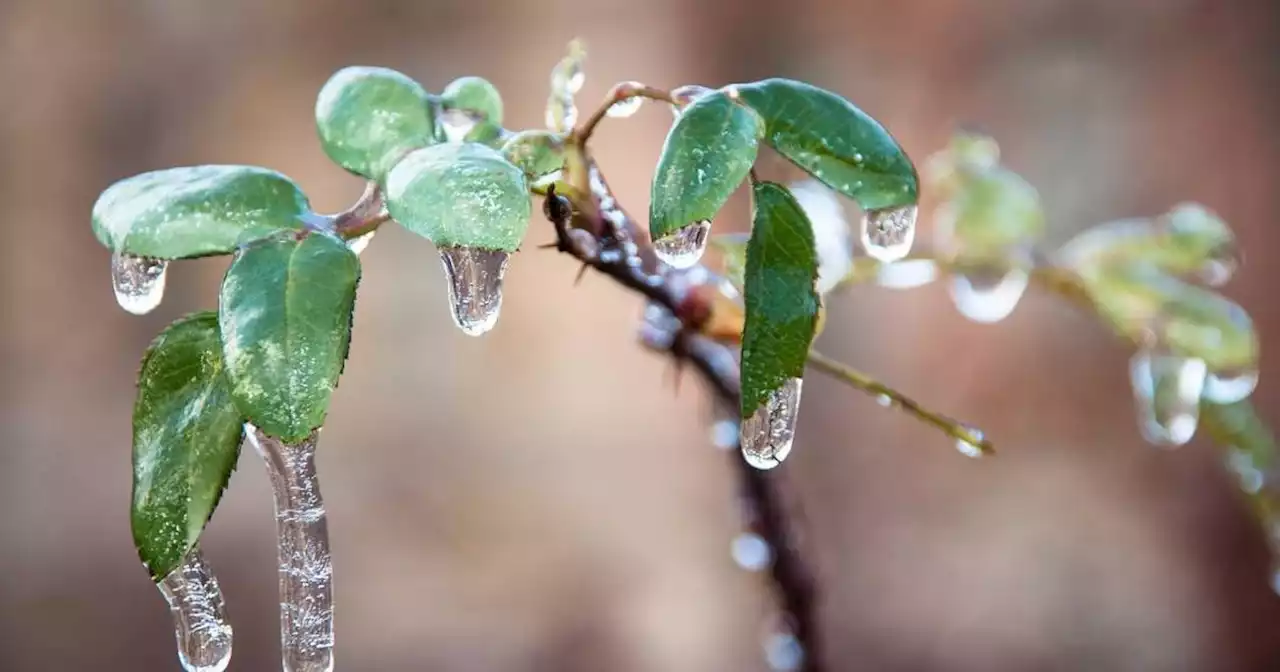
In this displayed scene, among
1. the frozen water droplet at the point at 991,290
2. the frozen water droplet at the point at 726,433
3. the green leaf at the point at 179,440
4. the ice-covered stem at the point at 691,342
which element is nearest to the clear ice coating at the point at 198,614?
the green leaf at the point at 179,440

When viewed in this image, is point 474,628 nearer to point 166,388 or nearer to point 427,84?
point 427,84

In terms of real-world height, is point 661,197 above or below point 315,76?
above

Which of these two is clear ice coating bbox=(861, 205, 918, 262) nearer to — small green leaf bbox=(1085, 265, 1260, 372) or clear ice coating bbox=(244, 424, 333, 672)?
clear ice coating bbox=(244, 424, 333, 672)

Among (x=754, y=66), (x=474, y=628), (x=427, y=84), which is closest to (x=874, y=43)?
(x=754, y=66)

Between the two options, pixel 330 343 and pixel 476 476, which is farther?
pixel 476 476

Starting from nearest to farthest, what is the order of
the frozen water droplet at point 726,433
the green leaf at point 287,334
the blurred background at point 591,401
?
1. the green leaf at point 287,334
2. the frozen water droplet at point 726,433
3. the blurred background at point 591,401

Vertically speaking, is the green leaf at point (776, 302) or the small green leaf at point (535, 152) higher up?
the small green leaf at point (535, 152)

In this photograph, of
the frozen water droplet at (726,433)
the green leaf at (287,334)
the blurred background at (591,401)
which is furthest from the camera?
the blurred background at (591,401)

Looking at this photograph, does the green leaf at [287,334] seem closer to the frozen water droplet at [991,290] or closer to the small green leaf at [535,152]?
the small green leaf at [535,152]
